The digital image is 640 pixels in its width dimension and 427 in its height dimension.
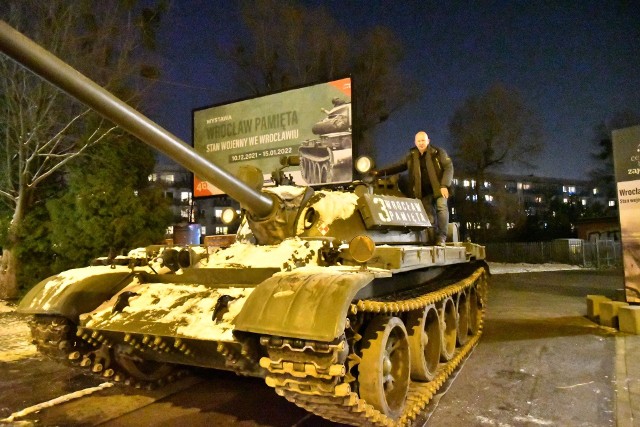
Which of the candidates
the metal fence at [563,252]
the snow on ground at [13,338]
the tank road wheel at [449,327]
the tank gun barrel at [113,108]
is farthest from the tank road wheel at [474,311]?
the metal fence at [563,252]

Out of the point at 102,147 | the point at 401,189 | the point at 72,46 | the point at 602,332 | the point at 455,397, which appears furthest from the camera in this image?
the point at 102,147

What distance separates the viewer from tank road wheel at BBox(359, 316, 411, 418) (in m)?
4.60

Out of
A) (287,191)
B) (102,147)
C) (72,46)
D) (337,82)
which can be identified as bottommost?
(287,191)

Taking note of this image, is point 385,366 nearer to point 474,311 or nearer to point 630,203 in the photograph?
point 474,311

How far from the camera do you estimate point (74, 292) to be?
5.62 m

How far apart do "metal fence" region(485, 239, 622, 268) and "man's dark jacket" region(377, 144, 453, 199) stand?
24.5m

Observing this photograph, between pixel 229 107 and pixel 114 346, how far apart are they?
11.5m

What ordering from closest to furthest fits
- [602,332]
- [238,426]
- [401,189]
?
[238,426] < [401,189] < [602,332]

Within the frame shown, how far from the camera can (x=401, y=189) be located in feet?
29.2

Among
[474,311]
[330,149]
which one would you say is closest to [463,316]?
[474,311]

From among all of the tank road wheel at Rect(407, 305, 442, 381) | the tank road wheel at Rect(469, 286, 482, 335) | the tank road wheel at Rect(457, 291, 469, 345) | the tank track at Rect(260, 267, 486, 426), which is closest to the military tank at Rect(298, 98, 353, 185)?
the tank road wheel at Rect(469, 286, 482, 335)

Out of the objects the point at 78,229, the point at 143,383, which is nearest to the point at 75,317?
the point at 143,383

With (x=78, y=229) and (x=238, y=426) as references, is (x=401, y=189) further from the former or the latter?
(x=78, y=229)

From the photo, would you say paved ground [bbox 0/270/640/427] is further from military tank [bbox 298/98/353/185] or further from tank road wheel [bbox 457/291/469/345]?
military tank [bbox 298/98/353/185]
